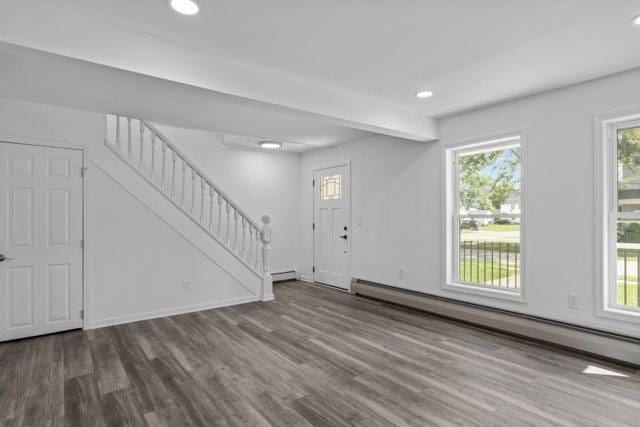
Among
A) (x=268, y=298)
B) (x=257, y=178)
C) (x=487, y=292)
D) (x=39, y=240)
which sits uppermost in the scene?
(x=257, y=178)

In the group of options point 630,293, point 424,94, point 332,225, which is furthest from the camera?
point 332,225

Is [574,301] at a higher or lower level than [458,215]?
lower

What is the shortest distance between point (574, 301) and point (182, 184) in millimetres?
5126

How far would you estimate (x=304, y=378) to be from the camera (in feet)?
8.82

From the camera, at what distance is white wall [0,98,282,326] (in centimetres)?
372

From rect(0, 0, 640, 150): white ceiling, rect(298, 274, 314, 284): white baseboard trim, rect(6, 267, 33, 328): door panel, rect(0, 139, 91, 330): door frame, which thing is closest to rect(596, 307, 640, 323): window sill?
rect(0, 0, 640, 150): white ceiling

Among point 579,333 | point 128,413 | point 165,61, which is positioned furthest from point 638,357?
point 165,61

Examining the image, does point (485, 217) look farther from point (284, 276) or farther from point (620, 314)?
point (284, 276)

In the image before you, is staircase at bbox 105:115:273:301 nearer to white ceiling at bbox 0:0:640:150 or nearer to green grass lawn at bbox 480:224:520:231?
white ceiling at bbox 0:0:640:150

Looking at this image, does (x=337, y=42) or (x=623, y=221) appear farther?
(x=623, y=221)

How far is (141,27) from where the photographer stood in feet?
7.64

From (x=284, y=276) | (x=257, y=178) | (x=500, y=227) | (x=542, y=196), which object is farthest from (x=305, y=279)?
(x=542, y=196)

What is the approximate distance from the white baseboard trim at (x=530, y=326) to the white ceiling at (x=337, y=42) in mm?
2365

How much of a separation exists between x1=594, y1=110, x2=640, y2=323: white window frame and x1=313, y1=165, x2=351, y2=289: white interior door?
341cm
